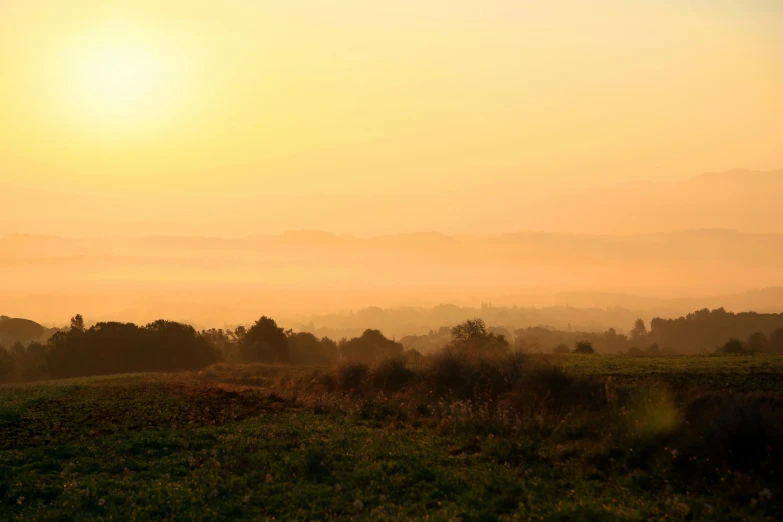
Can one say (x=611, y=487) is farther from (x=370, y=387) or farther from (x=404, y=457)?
(x=370, y=387)

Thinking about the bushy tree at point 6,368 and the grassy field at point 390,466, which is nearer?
the grassy field at point 390,466

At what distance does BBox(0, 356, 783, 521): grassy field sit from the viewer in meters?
13.0

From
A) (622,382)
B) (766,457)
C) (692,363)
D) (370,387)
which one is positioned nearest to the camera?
(766,457)

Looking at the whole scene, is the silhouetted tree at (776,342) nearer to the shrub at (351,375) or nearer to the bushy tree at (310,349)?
the bushy tree at (310,349)

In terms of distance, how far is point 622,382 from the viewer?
107 feet

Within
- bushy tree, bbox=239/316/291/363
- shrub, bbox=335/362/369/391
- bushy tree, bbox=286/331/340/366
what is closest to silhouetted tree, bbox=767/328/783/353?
bushy tree, bbox=286/331/340/366

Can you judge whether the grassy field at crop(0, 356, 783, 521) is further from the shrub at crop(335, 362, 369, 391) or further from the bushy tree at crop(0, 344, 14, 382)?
the bushy tree at crop(0, 344, 14, 382)

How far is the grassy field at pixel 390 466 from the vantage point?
42.5ft

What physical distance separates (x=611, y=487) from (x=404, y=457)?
5846 millimetres

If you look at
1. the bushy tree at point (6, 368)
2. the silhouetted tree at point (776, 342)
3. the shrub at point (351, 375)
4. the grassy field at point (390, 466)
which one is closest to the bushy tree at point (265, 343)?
the bushy tree at point (6, 368)

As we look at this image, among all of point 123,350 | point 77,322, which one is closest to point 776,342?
point 123,350

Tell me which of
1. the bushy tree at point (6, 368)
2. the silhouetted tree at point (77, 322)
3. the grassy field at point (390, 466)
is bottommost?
the bushy tree at point (6, 368)

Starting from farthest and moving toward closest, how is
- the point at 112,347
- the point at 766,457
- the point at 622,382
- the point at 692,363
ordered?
the point at 112,347, the point at 692,363, the point at 622,382, the point at 766,457

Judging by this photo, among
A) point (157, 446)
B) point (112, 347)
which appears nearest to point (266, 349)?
point (112, 347)
